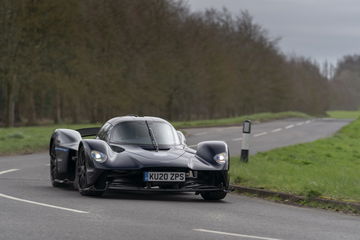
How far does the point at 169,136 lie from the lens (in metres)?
13.2

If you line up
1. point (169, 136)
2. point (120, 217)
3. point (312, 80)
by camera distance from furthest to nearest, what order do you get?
point (312, 80) < point (169, 136) < point (120, 217)

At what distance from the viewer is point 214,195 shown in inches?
490

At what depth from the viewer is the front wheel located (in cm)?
1238

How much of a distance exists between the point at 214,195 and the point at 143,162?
1.45 metres

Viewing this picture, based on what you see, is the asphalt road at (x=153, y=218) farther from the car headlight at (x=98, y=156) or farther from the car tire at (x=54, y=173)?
the car headlight at (x=98, y=156)

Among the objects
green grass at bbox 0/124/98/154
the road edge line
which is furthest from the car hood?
green grass at bbox 0/124/98/154

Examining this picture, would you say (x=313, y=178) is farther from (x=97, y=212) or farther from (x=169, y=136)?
(x=97, y=212)

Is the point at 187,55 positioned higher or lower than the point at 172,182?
higher

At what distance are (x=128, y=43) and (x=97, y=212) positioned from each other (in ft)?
140

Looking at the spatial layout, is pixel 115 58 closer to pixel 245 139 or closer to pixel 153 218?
pixel 245 139

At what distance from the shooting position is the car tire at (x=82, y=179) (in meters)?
11.8

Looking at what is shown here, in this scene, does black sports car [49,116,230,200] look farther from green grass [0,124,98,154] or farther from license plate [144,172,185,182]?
green grass [0,124,98,154]

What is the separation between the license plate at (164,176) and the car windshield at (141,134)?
126cm

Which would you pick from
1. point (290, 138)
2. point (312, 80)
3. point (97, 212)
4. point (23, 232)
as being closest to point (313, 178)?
point (97, 212)
